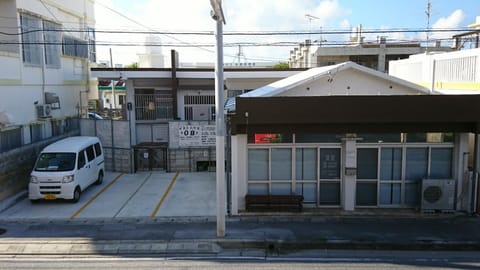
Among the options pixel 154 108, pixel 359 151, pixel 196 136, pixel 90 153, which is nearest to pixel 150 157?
pixel 196 136

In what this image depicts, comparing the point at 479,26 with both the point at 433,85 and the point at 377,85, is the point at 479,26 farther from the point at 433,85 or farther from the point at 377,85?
the point at 377,85

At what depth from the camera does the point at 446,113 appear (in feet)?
41.6

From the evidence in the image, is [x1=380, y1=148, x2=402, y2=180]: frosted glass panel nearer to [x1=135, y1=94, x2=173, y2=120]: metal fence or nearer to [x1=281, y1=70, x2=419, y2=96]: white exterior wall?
[x1=281, y1=70, x2=419, y2=96]: white exterior wall

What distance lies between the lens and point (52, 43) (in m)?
22.3

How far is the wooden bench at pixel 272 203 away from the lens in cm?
1320

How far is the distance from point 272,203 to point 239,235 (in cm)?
209

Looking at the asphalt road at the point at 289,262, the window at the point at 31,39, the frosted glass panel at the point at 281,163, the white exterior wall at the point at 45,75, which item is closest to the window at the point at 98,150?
the white exterior wall at the point at 45,75

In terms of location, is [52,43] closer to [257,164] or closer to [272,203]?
[257,164]

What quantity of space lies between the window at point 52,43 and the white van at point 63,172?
304 inches

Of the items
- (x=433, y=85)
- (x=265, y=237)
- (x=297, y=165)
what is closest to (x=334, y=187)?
(x=297, y=165)

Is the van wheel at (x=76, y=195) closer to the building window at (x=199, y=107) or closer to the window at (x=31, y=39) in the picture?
the window at (x=31, y=39)

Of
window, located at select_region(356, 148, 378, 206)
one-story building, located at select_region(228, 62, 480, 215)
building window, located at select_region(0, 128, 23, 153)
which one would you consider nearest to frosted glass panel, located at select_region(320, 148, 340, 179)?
one-story building, located at select_region(228, 62, 480, 215)

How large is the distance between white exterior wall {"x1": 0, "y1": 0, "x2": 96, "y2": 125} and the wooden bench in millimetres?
10610

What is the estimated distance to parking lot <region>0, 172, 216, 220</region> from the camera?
13.6 metres
